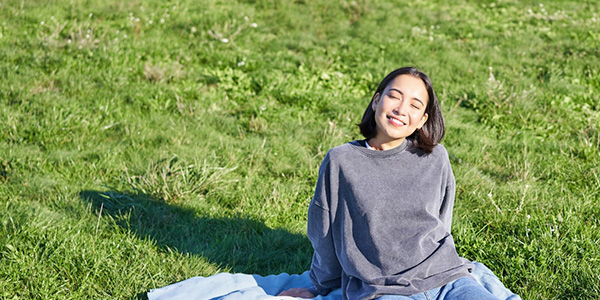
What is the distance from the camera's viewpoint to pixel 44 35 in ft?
25.1

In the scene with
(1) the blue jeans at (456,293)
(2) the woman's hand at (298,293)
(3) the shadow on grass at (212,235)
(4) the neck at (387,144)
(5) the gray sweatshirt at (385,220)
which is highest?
(4) the neck at (387,144)

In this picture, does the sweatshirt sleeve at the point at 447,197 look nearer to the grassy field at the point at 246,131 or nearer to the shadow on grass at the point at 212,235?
the grassy field at the point at 246,131

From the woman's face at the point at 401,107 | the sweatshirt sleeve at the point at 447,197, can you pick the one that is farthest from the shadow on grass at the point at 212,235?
the woman's face at the point at 401,107

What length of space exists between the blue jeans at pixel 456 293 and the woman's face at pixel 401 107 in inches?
33.5

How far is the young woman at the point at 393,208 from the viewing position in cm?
303

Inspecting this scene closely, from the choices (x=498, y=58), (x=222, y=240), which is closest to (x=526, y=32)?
(x=498, y=58)

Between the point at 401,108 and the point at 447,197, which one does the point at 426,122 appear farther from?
the point at 447,197

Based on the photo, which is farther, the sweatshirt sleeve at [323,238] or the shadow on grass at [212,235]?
the shadow on grass at [212,235]

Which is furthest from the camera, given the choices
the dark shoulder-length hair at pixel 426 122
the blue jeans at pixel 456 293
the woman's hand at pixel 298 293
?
the woman's hand at pixel 298 293

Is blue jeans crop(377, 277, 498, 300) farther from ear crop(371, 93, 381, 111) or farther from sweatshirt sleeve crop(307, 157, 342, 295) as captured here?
ear crop(371, 93, 381, 111)

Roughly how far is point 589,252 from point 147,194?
3.37 m

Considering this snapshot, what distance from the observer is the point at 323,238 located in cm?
317

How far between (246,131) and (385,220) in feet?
10.7

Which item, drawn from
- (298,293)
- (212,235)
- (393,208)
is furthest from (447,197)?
(212,235)
